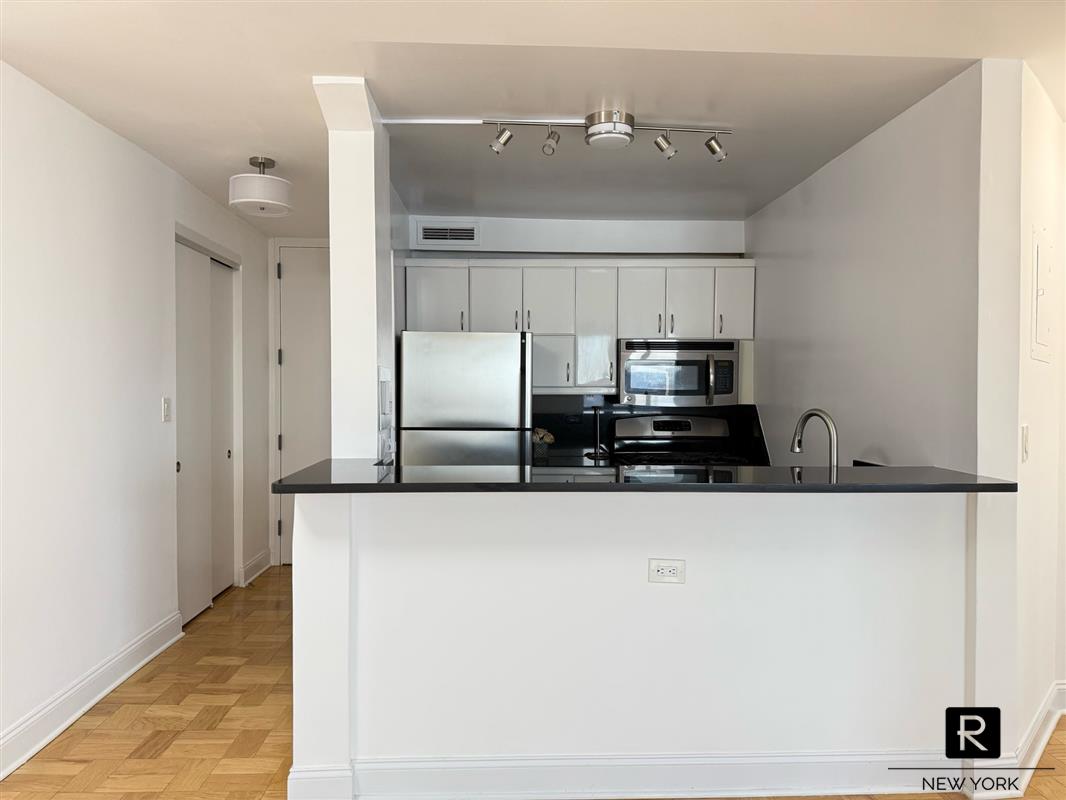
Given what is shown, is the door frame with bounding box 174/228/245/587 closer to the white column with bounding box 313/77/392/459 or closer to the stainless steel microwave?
the white column with bounding box 313/77/392/459

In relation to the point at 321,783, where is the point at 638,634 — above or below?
above

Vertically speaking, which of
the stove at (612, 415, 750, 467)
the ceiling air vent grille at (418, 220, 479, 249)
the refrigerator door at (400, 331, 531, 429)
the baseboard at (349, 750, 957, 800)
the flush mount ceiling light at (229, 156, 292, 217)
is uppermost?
the ceiling air vent grille at (418, 220, 479, 249)

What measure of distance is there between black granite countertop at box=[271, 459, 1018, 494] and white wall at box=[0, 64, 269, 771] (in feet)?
3.50

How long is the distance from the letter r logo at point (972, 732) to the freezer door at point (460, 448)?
1.96 meters

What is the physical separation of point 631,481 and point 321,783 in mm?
1330

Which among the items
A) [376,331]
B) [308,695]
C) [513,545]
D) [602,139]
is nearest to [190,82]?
[376,331]

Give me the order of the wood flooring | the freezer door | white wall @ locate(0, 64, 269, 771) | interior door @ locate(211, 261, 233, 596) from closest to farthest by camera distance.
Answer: the wood flooring → white wall @ locate(0, 64, 269, 771) → the freezer door → interior door @ locate(211, 261, 233, 596)

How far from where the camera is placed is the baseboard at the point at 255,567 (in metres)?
4.75

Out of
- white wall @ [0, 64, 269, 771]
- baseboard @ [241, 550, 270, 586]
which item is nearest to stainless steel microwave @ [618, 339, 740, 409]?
white wall @ [0, 64, 269, 771]

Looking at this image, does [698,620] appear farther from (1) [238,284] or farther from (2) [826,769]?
(1) [238,284]

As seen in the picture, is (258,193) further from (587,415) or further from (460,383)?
(587,415)

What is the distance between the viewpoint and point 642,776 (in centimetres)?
233

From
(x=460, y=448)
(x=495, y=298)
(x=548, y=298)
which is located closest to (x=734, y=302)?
(x=548, y=298)

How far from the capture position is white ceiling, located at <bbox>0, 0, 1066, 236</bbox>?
2.02 meters
